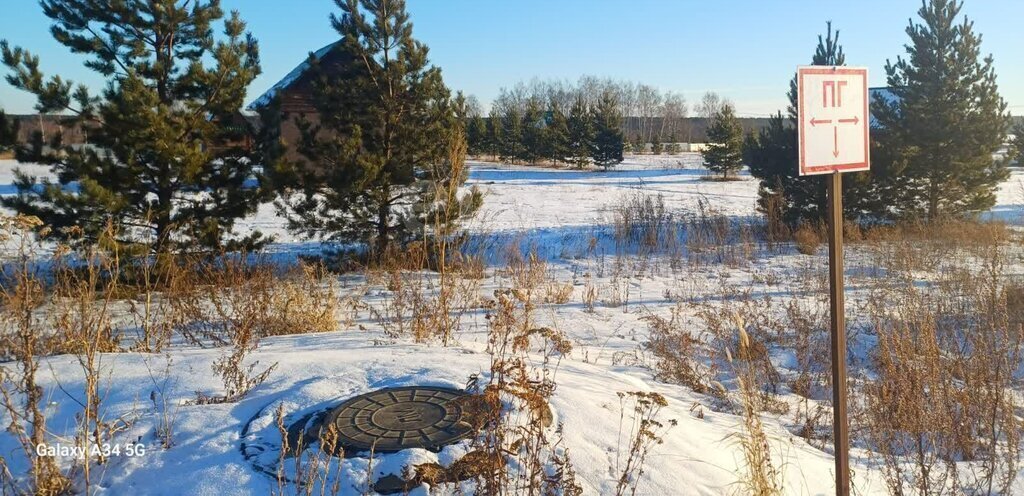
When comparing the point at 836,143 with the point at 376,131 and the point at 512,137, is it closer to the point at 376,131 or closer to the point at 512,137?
the point at 376,131

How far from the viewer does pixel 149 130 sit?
796cm

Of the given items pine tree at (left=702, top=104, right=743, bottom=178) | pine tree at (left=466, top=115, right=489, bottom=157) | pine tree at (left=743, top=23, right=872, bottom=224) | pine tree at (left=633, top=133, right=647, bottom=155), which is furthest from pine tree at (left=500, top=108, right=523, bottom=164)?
pine tree at (left=743, top=23, right=872, bottom=224)

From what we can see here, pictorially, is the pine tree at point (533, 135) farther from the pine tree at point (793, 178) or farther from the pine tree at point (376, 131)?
the pine tree at point (376, 131)

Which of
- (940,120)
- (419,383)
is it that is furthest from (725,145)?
(419,383)

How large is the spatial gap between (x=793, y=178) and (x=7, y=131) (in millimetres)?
13189

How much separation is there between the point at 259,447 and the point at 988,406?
4.46 metres

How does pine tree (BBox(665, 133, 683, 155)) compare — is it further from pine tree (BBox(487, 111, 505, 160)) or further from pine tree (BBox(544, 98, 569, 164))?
pine tree (BBox(544, 98, 569, 164))

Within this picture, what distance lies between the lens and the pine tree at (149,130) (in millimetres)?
7887

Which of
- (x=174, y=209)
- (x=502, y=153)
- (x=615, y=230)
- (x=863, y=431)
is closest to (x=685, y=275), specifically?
(x=615, y=230)

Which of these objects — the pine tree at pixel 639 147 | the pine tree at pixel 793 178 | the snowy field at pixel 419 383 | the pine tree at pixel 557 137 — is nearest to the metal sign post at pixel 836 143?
the snowy field at pixel 419 383

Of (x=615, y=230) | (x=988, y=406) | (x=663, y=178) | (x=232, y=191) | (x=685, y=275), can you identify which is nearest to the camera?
(x=988, y=406)

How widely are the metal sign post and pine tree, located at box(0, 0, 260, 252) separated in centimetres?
753

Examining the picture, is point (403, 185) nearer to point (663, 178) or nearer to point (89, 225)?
point (89, 225)

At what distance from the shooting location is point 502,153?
4162 centimetres
